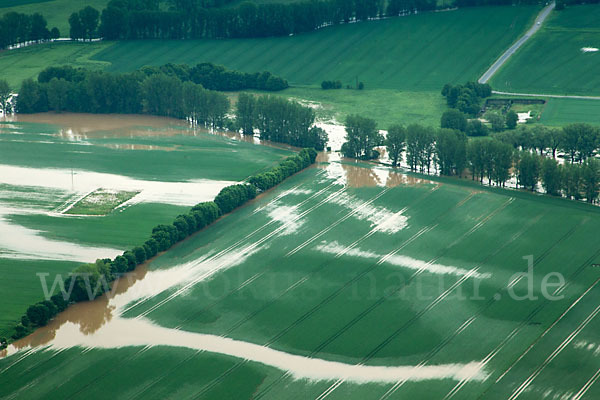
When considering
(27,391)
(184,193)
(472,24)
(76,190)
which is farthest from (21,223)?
(472,24)

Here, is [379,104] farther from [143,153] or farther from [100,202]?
[100,202]

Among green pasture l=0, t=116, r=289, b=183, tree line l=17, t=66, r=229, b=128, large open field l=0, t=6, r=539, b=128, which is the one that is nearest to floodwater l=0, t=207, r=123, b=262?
green pasture l=0, t=116, r=289, b=183

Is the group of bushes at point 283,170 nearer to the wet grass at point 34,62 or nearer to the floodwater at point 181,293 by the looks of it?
the floodwater at point 181,293

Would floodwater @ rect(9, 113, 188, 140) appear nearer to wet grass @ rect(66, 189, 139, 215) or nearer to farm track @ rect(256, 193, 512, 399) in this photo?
wet grass @ rect(66, 189, 139, 215)

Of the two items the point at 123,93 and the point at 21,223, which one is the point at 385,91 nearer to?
the point at 123,93

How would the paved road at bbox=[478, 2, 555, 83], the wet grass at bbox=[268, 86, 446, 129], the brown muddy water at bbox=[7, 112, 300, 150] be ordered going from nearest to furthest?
the brown muddy water at bbox=[7, 112, 300, 150] < the wet grass at bbox=[268, 86, 446, 129] < the paved road at bbox=[478, 2, 555, 83]

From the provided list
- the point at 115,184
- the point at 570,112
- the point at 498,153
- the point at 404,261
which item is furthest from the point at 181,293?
the point at 570,112
